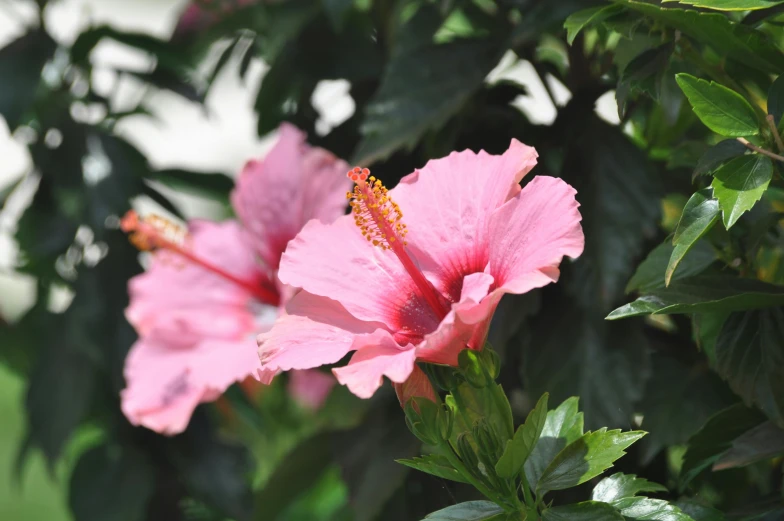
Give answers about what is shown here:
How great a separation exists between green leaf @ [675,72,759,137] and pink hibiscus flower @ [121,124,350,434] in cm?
36

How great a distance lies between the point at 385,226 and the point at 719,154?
0.63 ft

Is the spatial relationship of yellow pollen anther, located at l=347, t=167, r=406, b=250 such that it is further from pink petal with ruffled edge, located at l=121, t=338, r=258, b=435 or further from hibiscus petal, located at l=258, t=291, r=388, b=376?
pink petal with ruffled edge, located at l=121, t=338, r=258, b=435

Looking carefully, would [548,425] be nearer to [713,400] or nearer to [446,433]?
[446,433]

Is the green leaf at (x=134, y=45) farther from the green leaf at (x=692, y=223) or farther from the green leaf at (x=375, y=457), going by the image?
the green leaf at (x=692, y=223)

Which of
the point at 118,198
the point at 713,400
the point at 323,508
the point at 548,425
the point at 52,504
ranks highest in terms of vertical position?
the point at 548,425

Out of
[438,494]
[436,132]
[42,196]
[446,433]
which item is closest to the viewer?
[446,433]

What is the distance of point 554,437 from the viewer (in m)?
0.52

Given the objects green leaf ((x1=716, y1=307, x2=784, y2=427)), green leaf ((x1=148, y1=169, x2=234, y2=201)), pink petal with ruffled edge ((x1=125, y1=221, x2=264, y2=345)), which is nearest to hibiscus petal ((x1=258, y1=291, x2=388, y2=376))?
green leaf ((x1=716, y1=307, x2=784, y2=427))

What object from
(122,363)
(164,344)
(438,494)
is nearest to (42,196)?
(122,363)

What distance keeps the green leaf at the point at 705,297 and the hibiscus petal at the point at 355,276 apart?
121mm

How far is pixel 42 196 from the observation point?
123 cm

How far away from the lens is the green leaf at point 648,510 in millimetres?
468

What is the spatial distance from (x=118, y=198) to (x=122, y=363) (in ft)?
0.67

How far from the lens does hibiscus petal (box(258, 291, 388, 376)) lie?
48 cm
